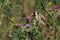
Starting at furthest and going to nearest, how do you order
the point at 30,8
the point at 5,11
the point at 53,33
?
the point at 30,8, the point at 5,11, the point at 53,33

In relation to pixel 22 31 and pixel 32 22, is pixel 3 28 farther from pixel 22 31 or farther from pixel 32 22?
pixel 32 22

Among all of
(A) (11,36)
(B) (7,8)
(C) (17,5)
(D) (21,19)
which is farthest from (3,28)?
(C) (17,5)

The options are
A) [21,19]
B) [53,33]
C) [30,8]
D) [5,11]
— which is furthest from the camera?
[30,8]

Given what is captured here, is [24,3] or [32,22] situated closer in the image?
[32,22]

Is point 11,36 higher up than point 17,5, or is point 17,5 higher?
point 17,5

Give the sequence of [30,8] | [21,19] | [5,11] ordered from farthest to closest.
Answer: [30,8]
[21,19]
[5,11]

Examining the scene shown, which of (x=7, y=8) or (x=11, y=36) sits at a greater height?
(x=7, y=8)

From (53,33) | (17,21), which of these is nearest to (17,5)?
(17,21)

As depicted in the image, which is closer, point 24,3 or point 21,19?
point 21,19

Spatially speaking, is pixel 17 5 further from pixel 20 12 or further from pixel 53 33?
pixel 53 33

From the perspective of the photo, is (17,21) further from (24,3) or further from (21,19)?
(24,3)
